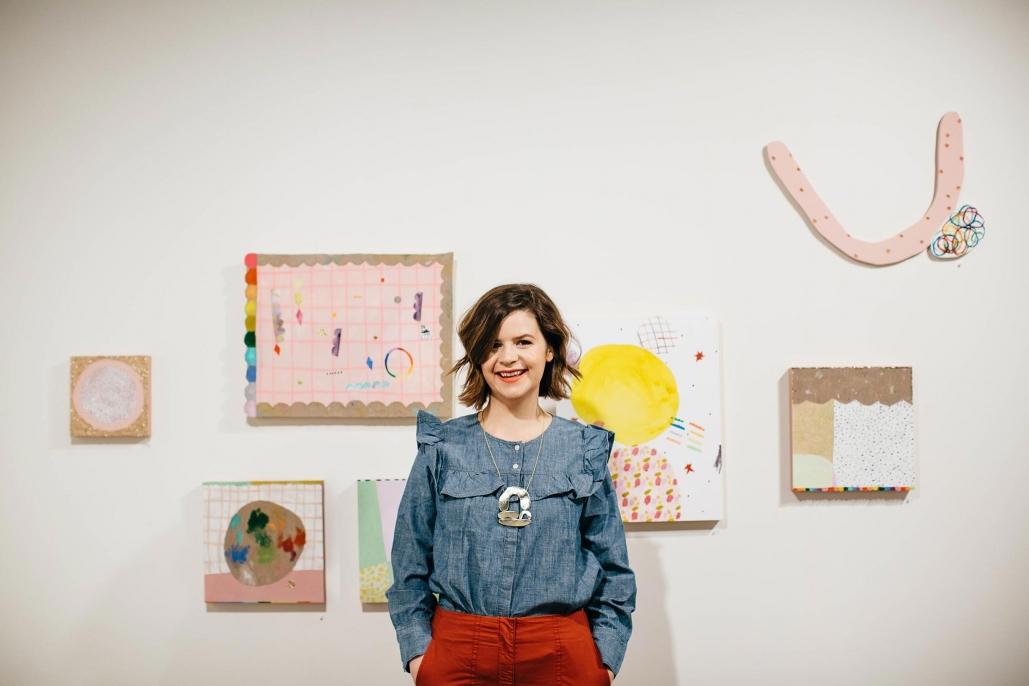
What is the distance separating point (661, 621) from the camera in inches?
65.7

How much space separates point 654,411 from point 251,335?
959mm

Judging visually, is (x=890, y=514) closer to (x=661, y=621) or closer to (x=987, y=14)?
(x=661, y=621)

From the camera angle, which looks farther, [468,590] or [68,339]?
[68,339]

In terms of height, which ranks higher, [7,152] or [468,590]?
[7,152]

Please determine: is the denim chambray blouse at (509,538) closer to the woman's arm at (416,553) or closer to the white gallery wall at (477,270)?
the woman's arm at (416,553)

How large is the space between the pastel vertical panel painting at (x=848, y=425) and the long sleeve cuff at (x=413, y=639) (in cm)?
93

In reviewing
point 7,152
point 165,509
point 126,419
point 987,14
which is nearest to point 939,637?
point 987,14

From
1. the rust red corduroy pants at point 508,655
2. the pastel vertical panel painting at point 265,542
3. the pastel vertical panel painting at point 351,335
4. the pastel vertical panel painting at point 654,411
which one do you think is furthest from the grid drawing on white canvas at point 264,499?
the pastel vertical panel painting at point 654,411

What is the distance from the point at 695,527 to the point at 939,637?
2.12 feet

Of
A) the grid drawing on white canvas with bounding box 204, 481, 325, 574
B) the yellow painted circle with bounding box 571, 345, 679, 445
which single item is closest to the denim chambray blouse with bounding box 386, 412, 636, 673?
the yellow painted circle with bounding box 571, 345, 679, 445

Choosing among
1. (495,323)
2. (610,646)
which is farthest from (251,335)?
(610,646)

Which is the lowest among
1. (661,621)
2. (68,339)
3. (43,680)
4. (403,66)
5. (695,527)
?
(43,680)

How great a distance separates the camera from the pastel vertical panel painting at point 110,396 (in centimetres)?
167

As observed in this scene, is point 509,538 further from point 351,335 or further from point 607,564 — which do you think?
point 351,335
